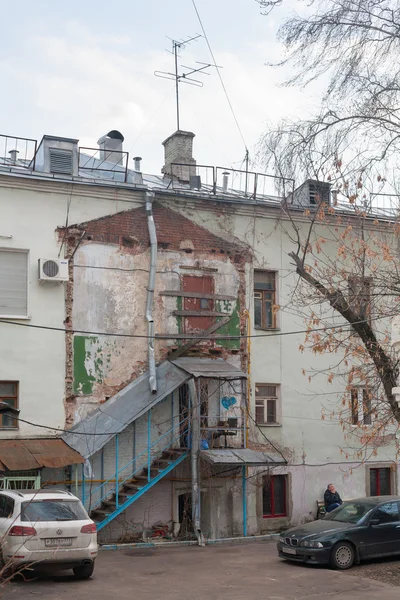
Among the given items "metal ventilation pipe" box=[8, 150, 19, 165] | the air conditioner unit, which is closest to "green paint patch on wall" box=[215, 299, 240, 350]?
the air conditioner unit

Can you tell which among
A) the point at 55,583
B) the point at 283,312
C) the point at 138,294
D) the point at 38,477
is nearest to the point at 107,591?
the point at 55,583

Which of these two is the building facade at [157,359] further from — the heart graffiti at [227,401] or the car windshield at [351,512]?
the car windshield at [351,512]

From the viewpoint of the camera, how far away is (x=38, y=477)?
1712cm

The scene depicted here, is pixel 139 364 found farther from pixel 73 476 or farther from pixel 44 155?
pixel 44 155

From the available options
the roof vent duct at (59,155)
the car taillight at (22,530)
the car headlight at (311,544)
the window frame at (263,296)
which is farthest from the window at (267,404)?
the car taillight at (22,530)

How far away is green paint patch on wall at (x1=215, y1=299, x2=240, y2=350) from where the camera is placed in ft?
66.1

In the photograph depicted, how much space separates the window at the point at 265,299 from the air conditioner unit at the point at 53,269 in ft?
18.0

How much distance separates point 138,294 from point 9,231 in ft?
11.6

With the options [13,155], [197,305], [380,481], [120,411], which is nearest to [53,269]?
[120,411]

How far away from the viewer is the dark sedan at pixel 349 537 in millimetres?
14414

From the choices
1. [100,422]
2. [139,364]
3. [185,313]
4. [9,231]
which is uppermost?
[9,231]

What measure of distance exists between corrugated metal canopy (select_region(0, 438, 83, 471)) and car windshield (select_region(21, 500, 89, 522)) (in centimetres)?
338

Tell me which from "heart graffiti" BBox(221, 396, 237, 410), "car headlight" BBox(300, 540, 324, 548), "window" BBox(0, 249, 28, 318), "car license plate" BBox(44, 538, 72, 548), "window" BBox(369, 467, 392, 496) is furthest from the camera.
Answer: "window" BBox(369, 467, 392, 496)

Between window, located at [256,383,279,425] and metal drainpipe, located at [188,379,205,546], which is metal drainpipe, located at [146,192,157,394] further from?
window, located at [256,383,279,425]
